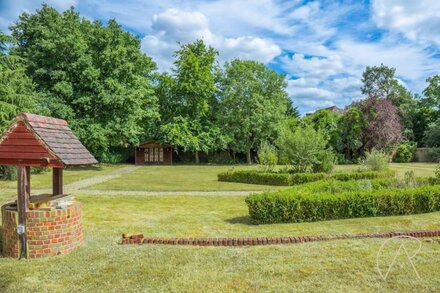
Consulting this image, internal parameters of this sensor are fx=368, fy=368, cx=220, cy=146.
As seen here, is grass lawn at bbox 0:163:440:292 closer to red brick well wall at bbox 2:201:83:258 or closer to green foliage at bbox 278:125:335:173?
red brick well wall at bbox 2:201:83:258

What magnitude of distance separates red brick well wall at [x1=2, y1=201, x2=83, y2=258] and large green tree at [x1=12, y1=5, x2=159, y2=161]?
2081 cm

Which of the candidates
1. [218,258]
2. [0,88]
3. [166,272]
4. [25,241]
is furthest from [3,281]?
[0,88]

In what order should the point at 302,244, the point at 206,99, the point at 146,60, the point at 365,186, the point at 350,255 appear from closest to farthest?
the point at 350,255, the point at 302,244, the point at 365,186, the point at 146,60, the point at 206,99

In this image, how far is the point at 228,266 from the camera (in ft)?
19.0

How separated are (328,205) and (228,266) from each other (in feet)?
13.7

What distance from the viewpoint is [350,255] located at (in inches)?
242

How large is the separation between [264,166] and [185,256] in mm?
13800

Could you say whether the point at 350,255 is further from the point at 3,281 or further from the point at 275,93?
the point at 275,93

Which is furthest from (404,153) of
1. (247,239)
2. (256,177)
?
(247,239)

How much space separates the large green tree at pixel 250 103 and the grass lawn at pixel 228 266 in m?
26.8

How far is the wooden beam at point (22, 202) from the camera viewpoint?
6.25 m

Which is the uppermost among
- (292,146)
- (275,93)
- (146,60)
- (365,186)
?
(146,60)

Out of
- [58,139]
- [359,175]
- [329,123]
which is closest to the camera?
[58,139]

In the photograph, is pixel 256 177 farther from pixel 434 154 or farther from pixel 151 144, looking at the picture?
pixel 434 154
